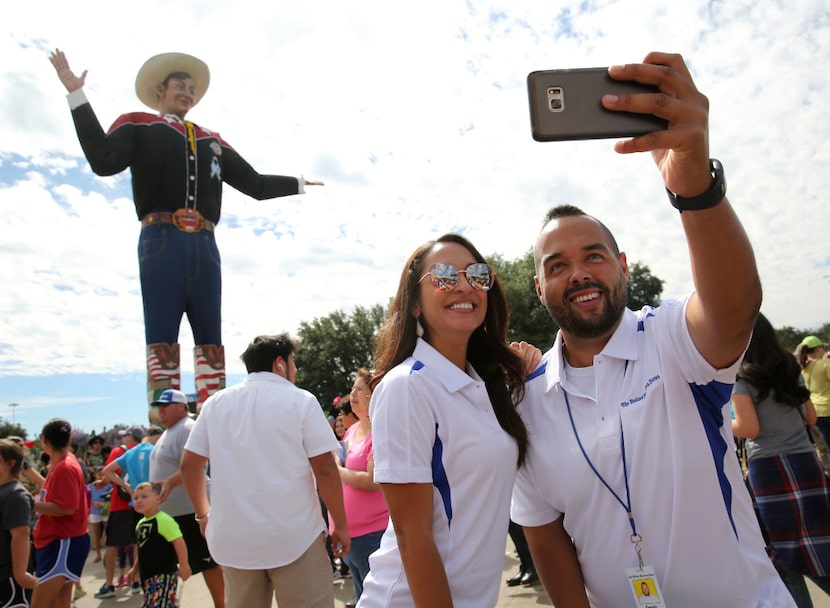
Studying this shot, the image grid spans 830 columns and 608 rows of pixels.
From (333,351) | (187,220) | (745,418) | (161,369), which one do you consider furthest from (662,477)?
(333,351)

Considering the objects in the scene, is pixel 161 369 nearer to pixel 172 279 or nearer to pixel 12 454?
pixel 172 279

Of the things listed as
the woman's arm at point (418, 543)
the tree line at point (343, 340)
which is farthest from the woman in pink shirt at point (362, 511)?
the tree line at point (343, 340)

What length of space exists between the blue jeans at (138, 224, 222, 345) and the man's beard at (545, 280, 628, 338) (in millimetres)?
7551

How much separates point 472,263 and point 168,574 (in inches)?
166

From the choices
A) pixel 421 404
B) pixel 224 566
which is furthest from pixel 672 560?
pixel 224 566

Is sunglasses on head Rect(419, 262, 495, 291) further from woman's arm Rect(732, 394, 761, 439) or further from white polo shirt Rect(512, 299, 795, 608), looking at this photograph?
woman's arm Rect(732, 394, 761, 439)

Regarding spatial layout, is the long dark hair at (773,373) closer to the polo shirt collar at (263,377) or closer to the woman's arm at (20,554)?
the polo shirt collar at (263,377)

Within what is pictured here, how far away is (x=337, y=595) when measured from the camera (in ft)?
20.3

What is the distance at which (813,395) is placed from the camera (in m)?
6.73

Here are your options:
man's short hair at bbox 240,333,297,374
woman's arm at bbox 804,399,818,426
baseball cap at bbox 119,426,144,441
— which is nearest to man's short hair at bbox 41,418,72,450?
man's short hair at bbox 240,333,297,374

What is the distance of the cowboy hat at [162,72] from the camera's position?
8508 millimetres

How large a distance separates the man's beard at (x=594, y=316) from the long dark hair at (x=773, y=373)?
2.08 metres

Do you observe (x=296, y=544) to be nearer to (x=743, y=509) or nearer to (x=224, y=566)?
(x=224, y=566)

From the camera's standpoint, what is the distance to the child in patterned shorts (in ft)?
15.7
